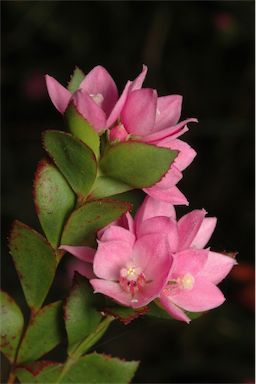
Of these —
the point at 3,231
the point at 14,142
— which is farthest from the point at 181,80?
the point at 3,231

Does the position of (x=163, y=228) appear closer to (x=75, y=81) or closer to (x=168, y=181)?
(x=168, y=181)

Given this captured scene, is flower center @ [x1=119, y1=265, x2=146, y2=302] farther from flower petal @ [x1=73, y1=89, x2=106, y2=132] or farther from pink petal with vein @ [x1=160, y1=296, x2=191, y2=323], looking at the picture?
flower petal @ [x1=73, y1=89, x2=106, y2=132]

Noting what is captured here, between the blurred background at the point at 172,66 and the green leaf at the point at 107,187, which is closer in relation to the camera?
the green leaf at the point at 107,187

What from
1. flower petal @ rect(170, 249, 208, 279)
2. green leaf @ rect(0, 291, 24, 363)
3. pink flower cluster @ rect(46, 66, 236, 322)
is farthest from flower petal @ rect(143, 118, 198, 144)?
green leaf @ rect(0, 291, 24, 363)

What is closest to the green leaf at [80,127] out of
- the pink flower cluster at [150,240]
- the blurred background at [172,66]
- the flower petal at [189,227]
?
the pink flower cluster at [150,240]

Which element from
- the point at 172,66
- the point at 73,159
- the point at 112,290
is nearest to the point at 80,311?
the point at 112,290

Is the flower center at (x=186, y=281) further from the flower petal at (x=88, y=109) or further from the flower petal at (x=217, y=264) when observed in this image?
the flower petal at (x=88, y=109)
